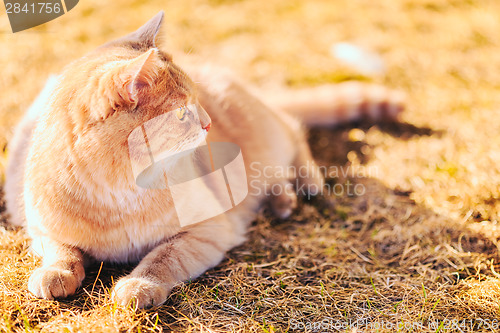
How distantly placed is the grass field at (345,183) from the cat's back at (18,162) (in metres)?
0.13

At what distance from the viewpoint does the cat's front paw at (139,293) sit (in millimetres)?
1745

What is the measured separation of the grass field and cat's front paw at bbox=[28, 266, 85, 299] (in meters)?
0.05

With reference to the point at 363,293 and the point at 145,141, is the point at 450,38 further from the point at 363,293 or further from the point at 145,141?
the point at 145,141

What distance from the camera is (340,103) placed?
3342mm

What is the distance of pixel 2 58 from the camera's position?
4.03 m

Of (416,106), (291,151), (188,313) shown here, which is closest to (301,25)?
(416,106)

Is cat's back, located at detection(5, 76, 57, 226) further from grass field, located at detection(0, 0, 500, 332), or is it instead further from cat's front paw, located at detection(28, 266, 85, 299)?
cat's front paw, located at detection(28, 266, 85, 299)

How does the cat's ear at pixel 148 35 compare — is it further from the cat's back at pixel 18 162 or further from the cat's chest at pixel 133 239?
the cat's chest at pixel 133 239

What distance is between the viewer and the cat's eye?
5.78ft

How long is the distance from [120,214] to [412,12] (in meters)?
4.48

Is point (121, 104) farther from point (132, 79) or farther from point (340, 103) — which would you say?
point (340, 103)

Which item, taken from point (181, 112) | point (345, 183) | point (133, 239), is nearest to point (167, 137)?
point (181, 112)

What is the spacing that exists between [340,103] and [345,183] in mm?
728

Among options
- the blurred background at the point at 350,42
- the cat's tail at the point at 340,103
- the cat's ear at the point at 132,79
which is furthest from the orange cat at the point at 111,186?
the cat's tail at the point at 340,103
